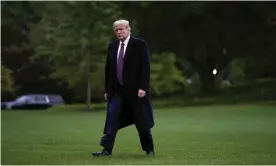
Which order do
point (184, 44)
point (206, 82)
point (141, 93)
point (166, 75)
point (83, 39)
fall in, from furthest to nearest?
point (166, 75) < point (184, 44) < point (83, 39) < point (206, 82) < point (141, 93)

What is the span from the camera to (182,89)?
4659 cm

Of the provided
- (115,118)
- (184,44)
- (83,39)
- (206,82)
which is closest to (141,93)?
(115,118)

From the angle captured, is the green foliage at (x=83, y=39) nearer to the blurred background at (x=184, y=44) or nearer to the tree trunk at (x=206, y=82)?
the blurred background at (x=184, y=44)

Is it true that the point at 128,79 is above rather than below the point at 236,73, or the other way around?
above

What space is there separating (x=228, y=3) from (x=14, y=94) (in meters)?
23.6

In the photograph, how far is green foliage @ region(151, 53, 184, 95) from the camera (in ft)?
139

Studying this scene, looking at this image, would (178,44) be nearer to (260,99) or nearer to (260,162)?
(260,99)

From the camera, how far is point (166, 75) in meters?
43.6

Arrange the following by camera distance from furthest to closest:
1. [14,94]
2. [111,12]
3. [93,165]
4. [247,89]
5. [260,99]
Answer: [14,94], [111,12], [247,89], [260,99], [93,165]

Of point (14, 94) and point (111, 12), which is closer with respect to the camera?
point (111, 12)

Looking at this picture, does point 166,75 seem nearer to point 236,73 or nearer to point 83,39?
point 236,73

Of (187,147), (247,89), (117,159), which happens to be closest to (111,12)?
(247,89)

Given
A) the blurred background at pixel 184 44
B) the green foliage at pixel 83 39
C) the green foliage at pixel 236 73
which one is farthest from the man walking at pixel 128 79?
the green foliage at pixel 236 73

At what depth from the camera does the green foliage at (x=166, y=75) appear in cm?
4241
